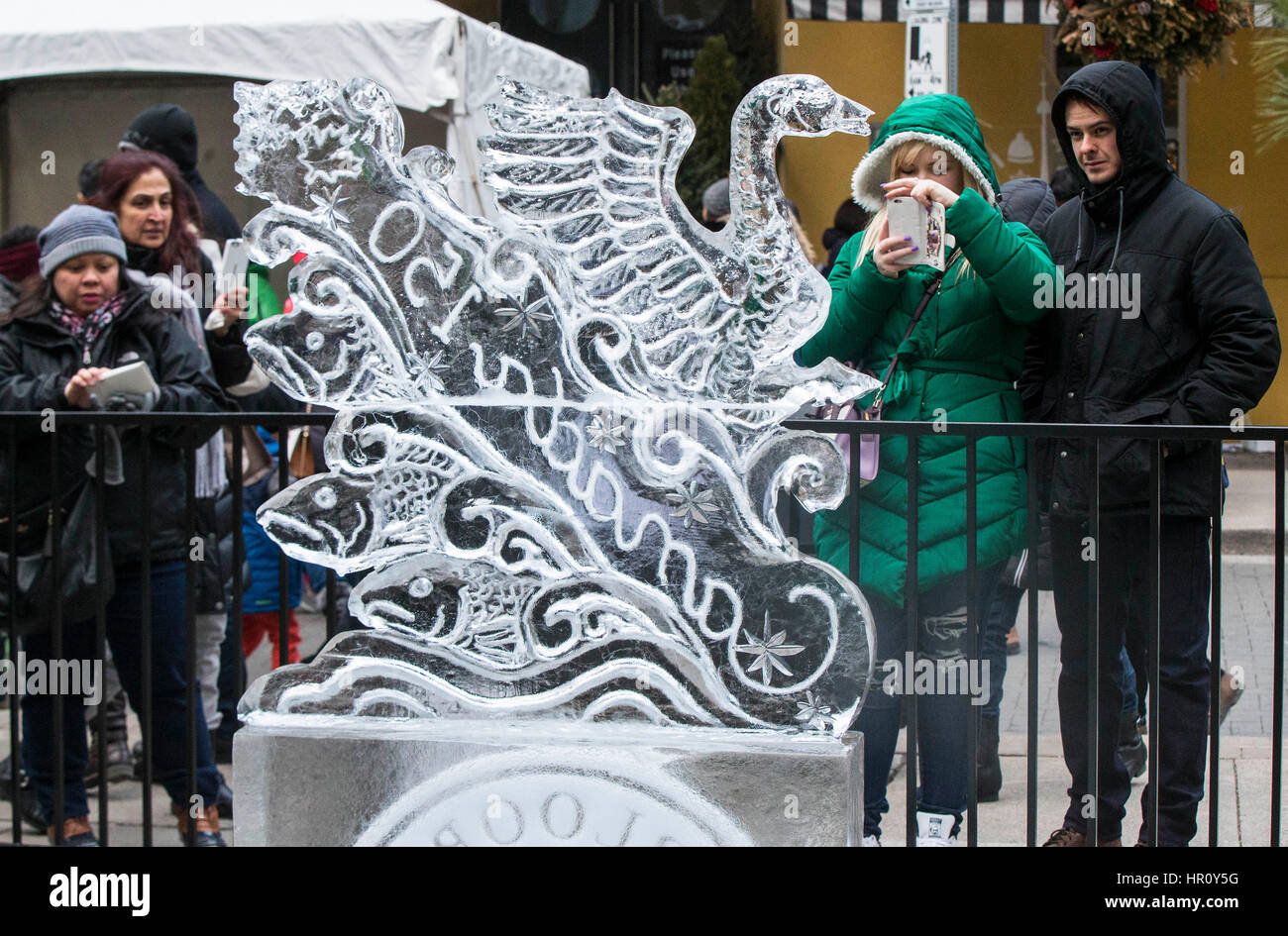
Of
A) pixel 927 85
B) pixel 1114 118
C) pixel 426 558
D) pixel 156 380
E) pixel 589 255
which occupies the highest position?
pixel 927 85

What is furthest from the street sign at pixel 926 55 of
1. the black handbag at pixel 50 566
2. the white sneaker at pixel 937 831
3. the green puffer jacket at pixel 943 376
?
the black handbag at pixel 50 566

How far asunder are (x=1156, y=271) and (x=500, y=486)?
1808mm

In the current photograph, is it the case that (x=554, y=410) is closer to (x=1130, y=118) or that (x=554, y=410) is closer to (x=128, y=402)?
(x=128, y=402)

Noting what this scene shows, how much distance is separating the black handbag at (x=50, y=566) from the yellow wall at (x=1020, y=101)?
7.79m

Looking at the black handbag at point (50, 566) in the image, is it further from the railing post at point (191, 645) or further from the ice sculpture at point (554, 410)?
the ice sculpture at point (554, 410)

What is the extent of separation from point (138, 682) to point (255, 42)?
3.98 meters

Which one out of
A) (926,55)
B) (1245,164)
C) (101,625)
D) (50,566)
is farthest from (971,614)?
(1245,164)

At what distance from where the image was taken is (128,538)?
14.3 feet

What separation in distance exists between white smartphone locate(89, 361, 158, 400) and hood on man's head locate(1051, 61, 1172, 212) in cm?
258

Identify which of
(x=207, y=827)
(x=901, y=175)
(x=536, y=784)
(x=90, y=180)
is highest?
(x=90, y=180)

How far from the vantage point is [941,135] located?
12.2 ft

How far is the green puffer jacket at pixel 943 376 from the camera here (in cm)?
372
